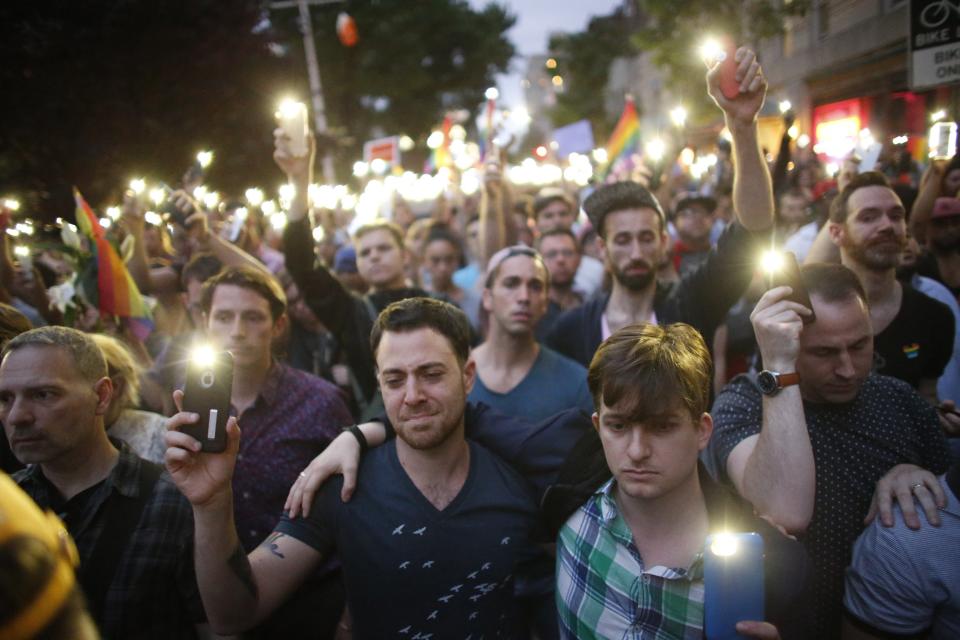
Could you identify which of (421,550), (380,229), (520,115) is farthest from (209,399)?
(520,115)

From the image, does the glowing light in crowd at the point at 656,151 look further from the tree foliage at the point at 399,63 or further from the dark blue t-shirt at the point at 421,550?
the tree foliage at the point at 399,63

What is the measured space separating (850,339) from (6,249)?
4.26 metres

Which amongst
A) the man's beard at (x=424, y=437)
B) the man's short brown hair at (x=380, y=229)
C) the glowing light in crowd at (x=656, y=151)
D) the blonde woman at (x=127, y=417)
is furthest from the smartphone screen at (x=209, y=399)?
the glowing light in crowd at (x=656, y=151)

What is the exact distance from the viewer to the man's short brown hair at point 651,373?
1.80 meters

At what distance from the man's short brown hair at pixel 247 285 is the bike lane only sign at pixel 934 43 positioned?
3.36 meters

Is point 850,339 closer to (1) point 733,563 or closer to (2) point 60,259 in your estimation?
(1) point 733,563

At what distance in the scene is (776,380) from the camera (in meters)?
1.89

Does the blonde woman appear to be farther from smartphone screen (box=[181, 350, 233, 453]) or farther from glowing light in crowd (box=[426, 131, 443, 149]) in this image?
glowing light in crowd (box=[426, 131, 443, 149])

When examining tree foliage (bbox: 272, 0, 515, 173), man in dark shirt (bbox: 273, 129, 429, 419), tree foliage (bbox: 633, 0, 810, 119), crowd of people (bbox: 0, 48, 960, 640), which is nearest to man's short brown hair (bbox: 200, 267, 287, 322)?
crowd of people (bbox: 0, 48, 960, 640)

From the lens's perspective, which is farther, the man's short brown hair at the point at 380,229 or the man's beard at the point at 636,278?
the man's short brown hair at the point at 380,229

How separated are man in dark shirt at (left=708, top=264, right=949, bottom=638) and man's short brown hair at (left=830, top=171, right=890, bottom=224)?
136 cm

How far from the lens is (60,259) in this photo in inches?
212

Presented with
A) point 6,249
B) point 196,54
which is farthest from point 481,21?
point 6,249

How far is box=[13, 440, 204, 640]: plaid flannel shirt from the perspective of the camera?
208 centimetres
